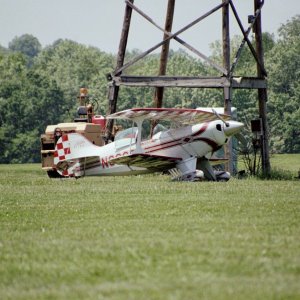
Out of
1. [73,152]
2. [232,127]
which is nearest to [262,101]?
[232,127]

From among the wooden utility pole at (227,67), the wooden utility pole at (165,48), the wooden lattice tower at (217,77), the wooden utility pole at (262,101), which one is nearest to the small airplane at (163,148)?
the wooden utility pole at (227,67)

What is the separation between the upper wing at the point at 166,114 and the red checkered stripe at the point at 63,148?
2164 mm

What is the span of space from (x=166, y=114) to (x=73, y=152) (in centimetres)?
307

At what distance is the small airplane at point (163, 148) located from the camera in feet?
84.0

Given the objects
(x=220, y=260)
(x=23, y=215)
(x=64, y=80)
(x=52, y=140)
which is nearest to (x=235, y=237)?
(x=220, y=260)

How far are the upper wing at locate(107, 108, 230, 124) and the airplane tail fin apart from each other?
1.91m

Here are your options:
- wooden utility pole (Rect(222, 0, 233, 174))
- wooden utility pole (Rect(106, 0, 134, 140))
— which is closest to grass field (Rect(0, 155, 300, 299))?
wooden utility pole (Rect(222, 0, 233, 174))

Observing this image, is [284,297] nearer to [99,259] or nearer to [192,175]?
[99,259]

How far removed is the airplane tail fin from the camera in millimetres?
27438

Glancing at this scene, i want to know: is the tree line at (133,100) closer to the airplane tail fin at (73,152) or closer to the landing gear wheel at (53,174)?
the landing gear wheel at (53,174)

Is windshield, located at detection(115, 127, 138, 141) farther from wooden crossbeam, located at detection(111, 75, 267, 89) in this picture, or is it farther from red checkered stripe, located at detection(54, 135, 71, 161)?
wooden crossbeam, located at detection(111, 75, 267, 89)

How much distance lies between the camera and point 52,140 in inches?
1172

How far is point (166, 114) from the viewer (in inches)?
1008

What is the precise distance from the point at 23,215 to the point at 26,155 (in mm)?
67280
